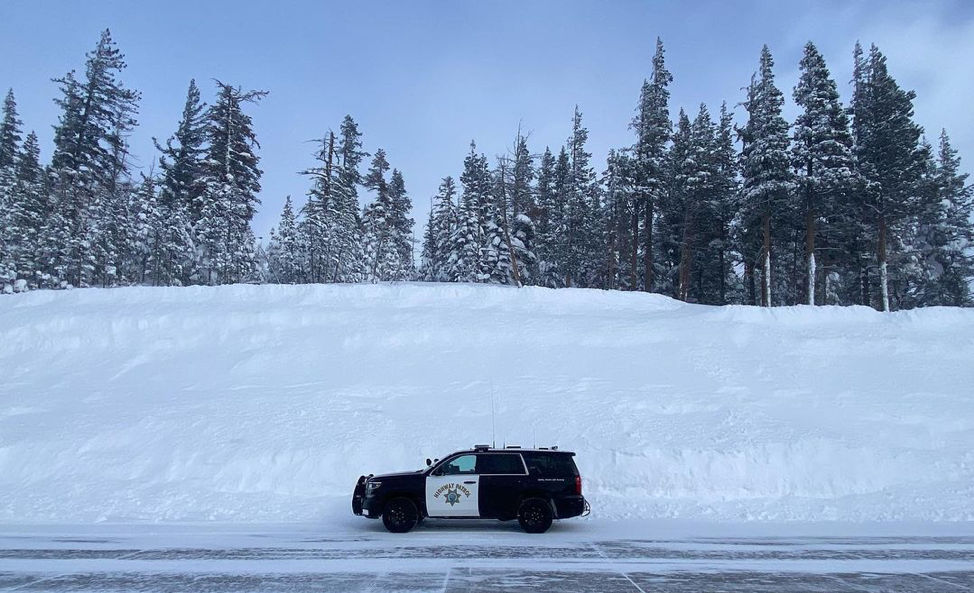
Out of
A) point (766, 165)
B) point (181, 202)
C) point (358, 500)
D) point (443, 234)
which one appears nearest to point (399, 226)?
point (443, 234)

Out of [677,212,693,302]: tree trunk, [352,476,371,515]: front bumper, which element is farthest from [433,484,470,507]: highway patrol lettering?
[677,212,693,302]: tree trunk

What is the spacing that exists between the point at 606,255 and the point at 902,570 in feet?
134

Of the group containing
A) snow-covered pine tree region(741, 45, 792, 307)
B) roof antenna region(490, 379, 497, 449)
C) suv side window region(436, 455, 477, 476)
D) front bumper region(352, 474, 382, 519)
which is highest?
snow-covered pine tree region(741, 45, 792, 307)

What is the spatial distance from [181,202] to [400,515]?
37.9 meters

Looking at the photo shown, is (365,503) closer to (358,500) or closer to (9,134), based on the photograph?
(358,500)

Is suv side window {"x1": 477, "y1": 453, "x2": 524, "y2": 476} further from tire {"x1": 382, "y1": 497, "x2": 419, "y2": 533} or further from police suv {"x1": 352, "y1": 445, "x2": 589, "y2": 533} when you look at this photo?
tire {"x1": 382, "y1": 497, "x2": 419, "y2": 533}

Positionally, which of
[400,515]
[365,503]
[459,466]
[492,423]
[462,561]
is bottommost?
[462,561]

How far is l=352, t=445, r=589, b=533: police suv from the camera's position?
38.1 feet

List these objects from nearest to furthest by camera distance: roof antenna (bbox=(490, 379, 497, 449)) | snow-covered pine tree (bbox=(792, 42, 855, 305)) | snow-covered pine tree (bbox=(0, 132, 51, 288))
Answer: roof antenna (bbox=(490, 379, 497, 449)) → snow-covered pine tree (bbox=(792, 42, 855, 305)) → snow-covered pine tree (bbox=(0, 132, 51, 288))

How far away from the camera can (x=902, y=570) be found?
8.66m

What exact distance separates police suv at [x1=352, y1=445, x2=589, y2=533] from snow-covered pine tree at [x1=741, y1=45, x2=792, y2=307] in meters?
25.8

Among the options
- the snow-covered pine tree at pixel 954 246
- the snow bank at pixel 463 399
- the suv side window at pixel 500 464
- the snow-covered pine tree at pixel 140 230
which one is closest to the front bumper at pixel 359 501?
the snow bank at pixel 463 399

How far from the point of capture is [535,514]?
38.1 feet

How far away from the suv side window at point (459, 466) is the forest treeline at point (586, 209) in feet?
87.0
